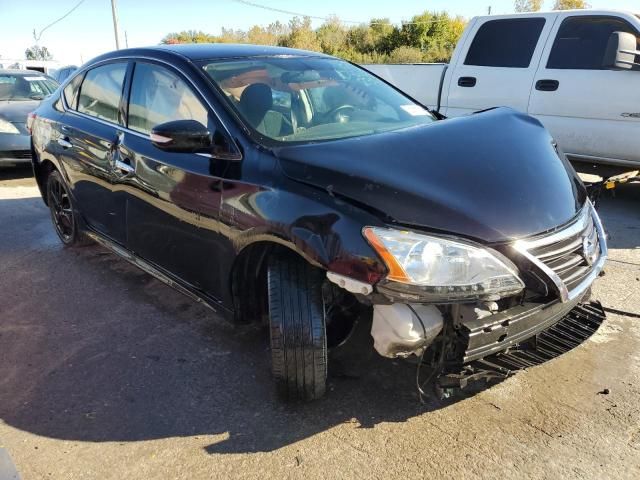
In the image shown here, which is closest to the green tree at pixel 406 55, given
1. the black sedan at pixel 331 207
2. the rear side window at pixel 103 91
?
the rear side window at pixel 103 91

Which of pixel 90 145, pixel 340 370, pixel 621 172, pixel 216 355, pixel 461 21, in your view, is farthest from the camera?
pixel 461 21

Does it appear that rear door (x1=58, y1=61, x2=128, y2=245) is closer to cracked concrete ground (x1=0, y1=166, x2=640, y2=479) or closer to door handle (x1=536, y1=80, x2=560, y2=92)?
cracked concrete ground (x1=0, y1=166, x2=640, y2=479)

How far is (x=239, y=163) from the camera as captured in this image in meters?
2.71

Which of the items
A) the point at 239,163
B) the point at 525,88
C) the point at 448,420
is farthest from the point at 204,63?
the point at 525,88

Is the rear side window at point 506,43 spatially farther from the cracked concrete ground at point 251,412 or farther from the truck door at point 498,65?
the cracked concrete ground at point 251,412

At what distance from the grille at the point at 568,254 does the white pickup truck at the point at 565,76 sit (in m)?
3.49

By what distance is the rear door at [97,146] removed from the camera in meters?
3.69

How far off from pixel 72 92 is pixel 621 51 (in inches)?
197

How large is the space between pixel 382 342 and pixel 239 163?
1.12 metres

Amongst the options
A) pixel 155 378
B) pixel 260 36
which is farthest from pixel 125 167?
pixel 260 36

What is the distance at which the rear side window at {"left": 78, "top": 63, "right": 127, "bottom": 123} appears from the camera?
3.78 metres

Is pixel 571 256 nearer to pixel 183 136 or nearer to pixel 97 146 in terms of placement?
pixel 183 136

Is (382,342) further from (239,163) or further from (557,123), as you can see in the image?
(557,123)

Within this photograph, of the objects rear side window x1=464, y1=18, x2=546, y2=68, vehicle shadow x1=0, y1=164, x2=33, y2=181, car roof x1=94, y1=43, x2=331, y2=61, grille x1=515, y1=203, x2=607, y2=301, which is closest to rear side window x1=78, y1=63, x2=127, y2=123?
car roof x1=94, y1=43, x2=331, y2=61
